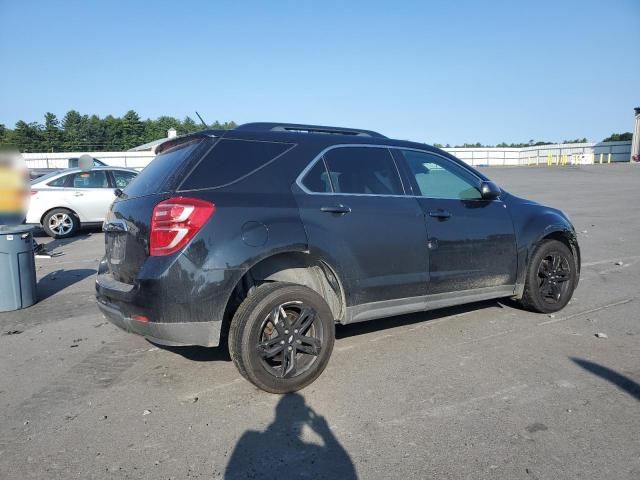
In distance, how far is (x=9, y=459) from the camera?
9.14 feet

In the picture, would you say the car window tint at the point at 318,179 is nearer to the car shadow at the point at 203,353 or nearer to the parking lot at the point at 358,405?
the parking lot at the point at 358,405

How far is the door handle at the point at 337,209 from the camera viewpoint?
148 inches

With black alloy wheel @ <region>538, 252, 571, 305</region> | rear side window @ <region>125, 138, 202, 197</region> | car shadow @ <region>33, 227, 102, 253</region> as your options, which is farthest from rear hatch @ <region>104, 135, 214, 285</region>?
car shadow @ <region>33, 227, 102, 253</region>

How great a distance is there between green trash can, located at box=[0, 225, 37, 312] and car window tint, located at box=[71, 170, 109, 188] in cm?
627

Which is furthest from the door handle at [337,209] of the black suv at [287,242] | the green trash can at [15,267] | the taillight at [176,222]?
the green trash can at [15,267]

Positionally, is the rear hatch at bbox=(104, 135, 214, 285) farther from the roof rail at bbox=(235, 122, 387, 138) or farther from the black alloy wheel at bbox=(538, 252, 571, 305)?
the black alloy wheel at bbox=(538, 252, 571, 305)

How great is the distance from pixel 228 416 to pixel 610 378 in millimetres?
2828

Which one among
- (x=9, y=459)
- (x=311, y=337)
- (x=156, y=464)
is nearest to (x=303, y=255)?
(x=311, y=337)

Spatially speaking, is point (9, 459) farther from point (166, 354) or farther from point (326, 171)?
point (326, 171)

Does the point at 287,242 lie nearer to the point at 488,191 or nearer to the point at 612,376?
the point at 488,191

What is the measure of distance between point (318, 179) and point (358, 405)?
1716 millimetres

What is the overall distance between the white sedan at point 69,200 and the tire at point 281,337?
31.1 ft

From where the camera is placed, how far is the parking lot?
8.88ft

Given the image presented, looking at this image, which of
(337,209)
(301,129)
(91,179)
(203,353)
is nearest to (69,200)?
(91,179)
